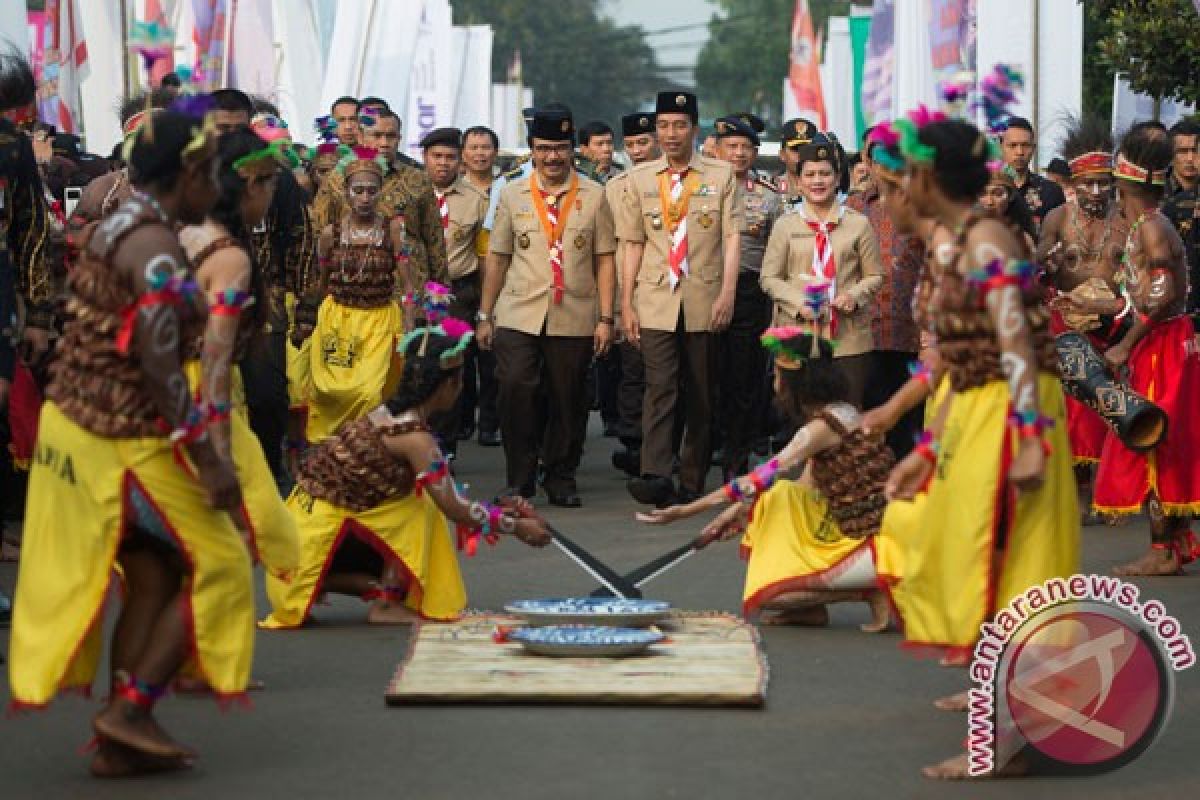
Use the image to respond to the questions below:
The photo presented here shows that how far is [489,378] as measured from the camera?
18.5m

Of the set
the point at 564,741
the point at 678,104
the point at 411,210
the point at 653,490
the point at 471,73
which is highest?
the point at 471,73

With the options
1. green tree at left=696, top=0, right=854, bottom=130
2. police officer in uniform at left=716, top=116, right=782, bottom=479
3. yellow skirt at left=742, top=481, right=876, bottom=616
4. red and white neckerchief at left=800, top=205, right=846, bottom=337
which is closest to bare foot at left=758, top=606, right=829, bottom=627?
yellow skirt at left=742, top=481, right=876, bottom=616

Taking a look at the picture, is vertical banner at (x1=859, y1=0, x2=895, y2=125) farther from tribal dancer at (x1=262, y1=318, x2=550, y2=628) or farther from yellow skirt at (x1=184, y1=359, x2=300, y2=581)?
yellow skirt at (x1=184, y1=359, x2=300, y2=581)

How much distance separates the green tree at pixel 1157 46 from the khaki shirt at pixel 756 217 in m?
2.54

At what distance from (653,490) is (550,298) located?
133 cm

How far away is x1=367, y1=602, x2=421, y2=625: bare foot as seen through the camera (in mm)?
10156

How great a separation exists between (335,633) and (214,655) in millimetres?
2863

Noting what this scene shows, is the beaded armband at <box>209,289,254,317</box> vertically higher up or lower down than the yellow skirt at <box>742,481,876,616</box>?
higher up

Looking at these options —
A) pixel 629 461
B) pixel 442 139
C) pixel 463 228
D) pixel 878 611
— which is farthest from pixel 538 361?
pixel 878 611

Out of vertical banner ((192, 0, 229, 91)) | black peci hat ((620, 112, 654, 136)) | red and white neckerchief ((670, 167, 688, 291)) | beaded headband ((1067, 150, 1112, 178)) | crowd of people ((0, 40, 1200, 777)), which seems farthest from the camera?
vertical banner ((192, 0, 229, 91))

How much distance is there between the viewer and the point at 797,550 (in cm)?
999

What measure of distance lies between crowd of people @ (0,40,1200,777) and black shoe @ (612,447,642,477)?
2.4 inches

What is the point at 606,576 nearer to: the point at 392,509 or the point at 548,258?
the point at 392,509

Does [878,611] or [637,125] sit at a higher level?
[637,125]
